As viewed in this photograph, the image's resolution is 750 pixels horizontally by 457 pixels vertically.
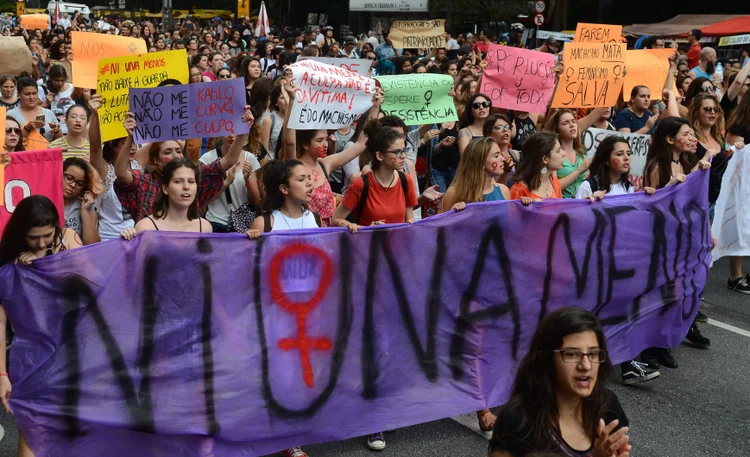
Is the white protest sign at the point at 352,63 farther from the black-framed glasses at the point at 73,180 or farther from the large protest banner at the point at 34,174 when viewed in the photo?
the large protest banner at the point at 34,174

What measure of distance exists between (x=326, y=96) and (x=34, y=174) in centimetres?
199

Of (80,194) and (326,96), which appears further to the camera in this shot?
(326,96)

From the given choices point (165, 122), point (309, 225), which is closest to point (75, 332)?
point (309, 225)

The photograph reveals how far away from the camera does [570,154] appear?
7270mm

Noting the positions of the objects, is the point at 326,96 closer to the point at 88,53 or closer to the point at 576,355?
the point at 88,53

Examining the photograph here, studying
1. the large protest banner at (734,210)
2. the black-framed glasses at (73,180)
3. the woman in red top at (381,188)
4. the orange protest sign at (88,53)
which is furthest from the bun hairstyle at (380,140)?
the orange protest sign at (88,53)

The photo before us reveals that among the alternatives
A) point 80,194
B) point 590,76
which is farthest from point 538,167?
point 590,76

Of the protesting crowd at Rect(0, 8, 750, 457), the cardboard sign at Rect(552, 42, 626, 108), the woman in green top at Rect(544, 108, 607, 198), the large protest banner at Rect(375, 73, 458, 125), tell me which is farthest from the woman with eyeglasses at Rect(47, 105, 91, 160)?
the cardboard sign at Rect(552, 42, 626, 108)

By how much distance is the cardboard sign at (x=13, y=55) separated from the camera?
373 inches

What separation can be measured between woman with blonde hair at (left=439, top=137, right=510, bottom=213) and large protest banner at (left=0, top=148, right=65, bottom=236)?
222cm

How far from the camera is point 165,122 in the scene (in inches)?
238

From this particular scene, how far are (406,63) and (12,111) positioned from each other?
239 inches

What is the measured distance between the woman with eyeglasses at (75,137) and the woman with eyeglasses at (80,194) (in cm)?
139

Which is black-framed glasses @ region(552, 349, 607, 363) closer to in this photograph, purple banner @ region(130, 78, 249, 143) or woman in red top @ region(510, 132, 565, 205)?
woman in red top @ region(510, 132, 565, 205)
